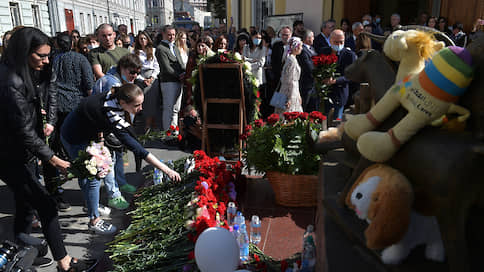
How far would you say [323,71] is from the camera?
16.6ft

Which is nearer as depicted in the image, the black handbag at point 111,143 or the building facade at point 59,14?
the black handbag at point 111,143

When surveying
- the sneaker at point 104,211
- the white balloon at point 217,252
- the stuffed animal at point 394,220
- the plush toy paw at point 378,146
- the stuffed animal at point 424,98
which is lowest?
the sneaker at point 104,211

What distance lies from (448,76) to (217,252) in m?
1.53

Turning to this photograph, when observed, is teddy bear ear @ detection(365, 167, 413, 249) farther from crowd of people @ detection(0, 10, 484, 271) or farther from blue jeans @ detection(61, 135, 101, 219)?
blue jeans @ detection(61, 135, 101, 219)

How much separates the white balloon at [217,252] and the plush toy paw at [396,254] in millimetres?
1042

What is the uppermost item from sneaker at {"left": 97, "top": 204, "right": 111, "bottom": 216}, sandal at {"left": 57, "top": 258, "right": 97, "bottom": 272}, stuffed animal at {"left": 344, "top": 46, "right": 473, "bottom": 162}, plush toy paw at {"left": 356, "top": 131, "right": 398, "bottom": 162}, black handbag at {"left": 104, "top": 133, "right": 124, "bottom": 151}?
stuffed animal at {"left": 344, "top": 46, "right": 473, "bottom": 162}

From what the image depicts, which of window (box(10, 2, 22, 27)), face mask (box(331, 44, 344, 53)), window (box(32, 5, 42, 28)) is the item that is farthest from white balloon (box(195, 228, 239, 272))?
window (box(32, 5, 42, 28))

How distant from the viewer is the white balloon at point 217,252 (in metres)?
2.10

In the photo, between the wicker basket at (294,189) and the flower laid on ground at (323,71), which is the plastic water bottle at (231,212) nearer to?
the wicker basket at (294,189)

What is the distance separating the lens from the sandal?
9.35ft

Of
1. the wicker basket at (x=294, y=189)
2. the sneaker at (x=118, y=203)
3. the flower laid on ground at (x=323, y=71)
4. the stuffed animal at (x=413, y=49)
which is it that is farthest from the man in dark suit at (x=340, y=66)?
the stuffed animal at (x=413, y=49)

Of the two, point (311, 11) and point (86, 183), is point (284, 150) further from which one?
point (311, 11)

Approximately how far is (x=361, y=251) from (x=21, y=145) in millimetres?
2519

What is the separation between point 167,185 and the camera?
11.8 ft
